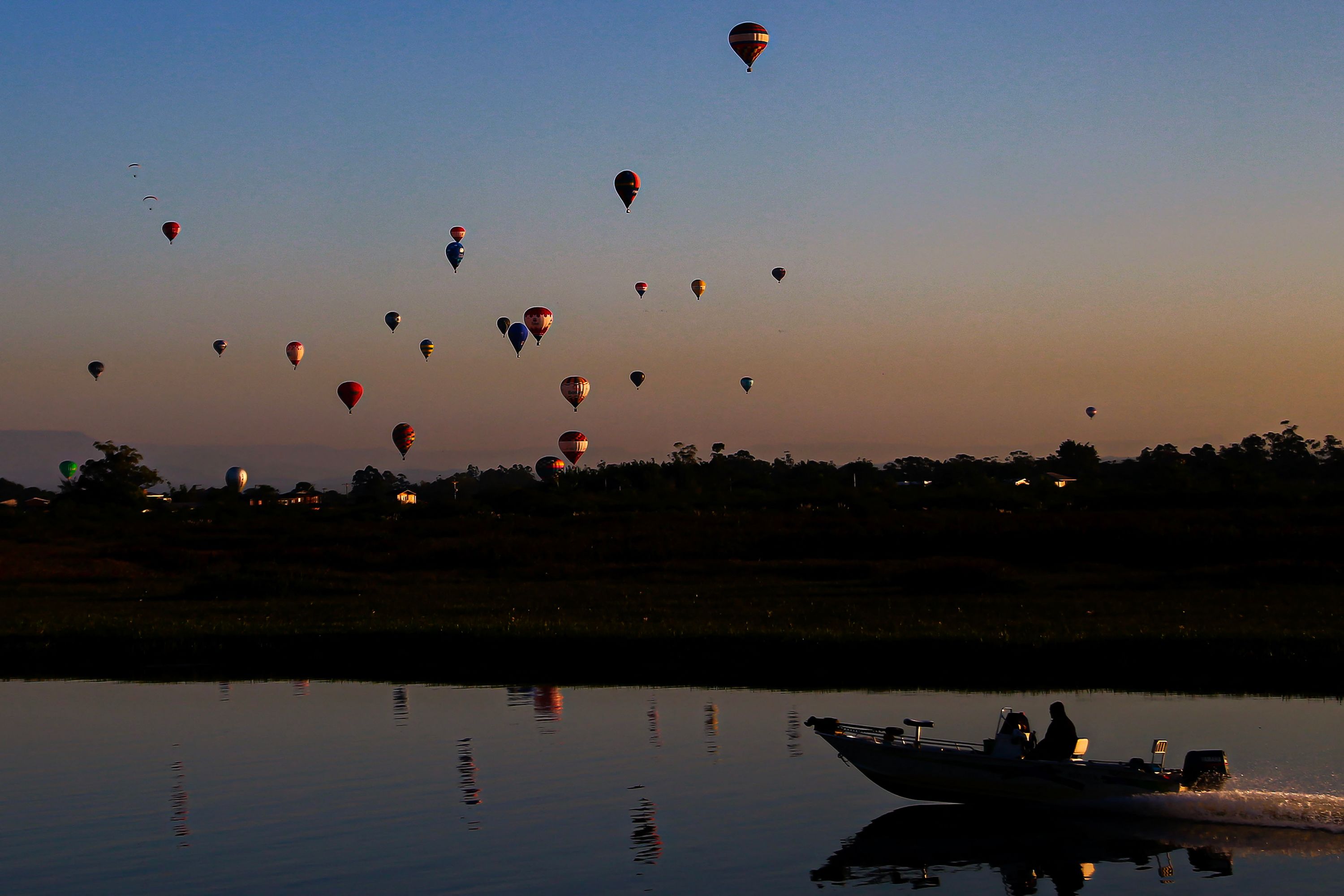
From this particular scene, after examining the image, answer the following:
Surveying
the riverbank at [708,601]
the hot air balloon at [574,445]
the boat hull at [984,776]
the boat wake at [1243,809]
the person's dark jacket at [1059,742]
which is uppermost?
the hot air balloon at [574,445]

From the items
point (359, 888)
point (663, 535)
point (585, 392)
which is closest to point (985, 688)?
point (359, 888)

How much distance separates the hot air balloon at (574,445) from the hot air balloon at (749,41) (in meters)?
71.4

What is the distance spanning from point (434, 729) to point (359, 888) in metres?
15.4

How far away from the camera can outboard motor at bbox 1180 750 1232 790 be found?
2617cm

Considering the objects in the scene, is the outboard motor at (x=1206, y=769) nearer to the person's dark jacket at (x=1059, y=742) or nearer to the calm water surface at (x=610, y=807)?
the calm water surface at (x=610, y=807)

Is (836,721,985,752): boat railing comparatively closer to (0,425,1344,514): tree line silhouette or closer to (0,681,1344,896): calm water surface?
(0,681,1344,896): calm water surface

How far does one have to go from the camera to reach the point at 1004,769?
27.5 m

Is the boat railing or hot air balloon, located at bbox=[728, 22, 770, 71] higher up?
hot air balloon, located at bbox=[728, 22, 770, 71]

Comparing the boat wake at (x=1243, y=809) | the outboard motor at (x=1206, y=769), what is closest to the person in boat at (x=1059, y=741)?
the boat wake at (x=1243, y=809)

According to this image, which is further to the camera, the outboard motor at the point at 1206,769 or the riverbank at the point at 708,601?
the riverbank at the point at 708,601

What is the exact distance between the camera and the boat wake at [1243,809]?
2684 centimetres

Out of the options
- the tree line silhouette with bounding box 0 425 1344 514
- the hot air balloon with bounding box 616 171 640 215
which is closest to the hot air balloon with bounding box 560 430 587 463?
the tree line silhouette with bounding box 0 425 1344 514

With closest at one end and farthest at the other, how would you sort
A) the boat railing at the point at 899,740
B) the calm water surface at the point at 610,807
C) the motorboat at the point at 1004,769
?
the calm water surface at the point at 610,807
the motorboat at the point at 1004,769
the boat railing at the point at 899,740

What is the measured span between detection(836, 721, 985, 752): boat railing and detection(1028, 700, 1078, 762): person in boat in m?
1.22
